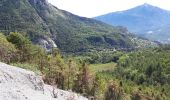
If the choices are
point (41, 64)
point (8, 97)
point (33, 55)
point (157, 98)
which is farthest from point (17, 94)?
point (157, 98)

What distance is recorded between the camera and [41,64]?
112 m

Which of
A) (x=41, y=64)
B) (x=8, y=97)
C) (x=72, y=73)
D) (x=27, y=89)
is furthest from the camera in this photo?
(x=72, y=73)

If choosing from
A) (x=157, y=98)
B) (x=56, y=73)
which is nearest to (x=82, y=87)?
(x=56, y=73)

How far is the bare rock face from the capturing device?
142 feet

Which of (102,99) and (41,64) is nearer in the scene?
(41,64)

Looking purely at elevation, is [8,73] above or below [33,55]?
above

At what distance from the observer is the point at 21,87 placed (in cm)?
4919

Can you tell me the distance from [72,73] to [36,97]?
7372cm

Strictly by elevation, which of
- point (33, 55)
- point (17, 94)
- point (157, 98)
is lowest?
point (157, 98)

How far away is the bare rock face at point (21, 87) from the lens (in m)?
43.4

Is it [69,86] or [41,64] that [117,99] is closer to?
[69,86]

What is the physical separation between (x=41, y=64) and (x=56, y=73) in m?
4.87

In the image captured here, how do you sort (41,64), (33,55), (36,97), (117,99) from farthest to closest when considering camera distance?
1. (117,99)
2. (33,55)
3. (41,64)
4. (36,97)

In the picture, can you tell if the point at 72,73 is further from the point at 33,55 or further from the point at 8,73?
the point at 8,73
